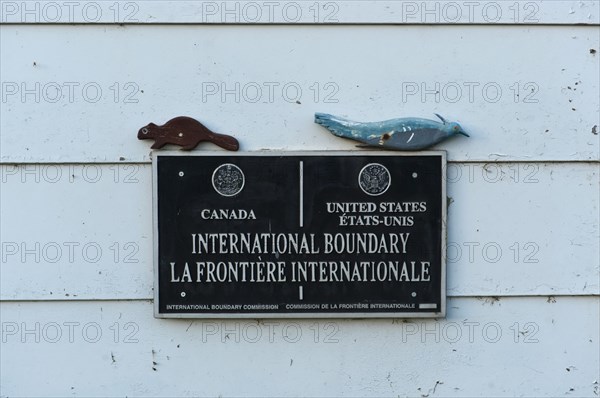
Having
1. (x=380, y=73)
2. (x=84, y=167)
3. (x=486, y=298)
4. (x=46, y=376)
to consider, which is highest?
(x=380, y=73)

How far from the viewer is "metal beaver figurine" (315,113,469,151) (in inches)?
108

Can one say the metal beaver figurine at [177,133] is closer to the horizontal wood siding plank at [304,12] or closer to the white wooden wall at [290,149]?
the white wooden wall at [290,149]

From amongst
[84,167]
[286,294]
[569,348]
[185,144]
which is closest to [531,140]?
[569,348]

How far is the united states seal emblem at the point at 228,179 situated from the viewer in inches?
109

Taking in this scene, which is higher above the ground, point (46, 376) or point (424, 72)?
point (424, 72)

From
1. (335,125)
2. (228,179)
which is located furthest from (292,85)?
(228,179)

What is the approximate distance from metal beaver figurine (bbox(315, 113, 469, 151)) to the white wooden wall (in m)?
0.05

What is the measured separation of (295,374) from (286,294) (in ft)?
0.89

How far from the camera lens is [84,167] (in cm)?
280

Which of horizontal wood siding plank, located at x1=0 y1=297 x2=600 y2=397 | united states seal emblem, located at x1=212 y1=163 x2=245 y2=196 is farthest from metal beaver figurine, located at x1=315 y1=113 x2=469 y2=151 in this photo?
horizontal wood siding plank, located at x1=0 y1=297 x2=600 y2=397

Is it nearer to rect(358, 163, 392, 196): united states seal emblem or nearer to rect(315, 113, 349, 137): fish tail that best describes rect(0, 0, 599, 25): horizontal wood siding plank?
rect(315, 113, 349, 137): fish tail

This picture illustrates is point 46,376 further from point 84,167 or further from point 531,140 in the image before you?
point 531,140

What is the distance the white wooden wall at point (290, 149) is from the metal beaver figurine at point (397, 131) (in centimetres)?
5

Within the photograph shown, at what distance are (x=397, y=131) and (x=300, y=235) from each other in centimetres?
45
